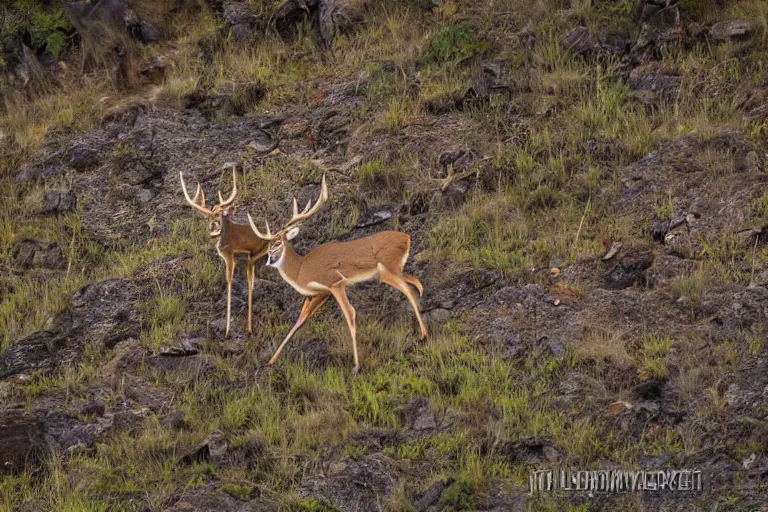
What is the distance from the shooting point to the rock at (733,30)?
1608cm

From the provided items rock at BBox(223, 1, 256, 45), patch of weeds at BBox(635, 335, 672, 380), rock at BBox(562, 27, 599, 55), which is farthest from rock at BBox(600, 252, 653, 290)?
rock at BBox(223, 1, 256, 45)

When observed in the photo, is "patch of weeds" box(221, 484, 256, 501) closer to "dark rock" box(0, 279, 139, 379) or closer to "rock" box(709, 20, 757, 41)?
"dark rock" box(0, 279, 139, 379)

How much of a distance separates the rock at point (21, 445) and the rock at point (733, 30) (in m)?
9.16

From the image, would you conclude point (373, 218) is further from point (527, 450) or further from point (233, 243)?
point (527, 450)

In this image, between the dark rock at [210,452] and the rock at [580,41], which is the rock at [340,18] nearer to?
the rock at [580,41]

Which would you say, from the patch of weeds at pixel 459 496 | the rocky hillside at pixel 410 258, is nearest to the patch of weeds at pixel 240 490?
the rocky hillside at pixel 410 258

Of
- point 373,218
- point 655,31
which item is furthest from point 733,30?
point 373,218

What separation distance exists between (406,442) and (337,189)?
4672 millimetres

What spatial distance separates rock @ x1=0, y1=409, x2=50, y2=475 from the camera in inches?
480

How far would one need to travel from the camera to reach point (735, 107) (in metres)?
15.2

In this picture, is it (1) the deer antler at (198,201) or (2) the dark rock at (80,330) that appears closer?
(2) the dark rock at (80,330)

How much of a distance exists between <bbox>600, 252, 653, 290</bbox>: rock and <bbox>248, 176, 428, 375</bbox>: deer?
1.91 m

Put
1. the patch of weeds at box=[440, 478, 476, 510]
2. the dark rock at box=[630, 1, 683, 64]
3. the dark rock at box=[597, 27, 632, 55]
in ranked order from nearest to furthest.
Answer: the patch of weeds at box=[440, 478, 476, 510]
the dark rock at box=[630, 1, 683, 64]
the dark rock at box=[597, 27, 632, 55]

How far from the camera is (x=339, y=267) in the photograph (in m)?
13.1
